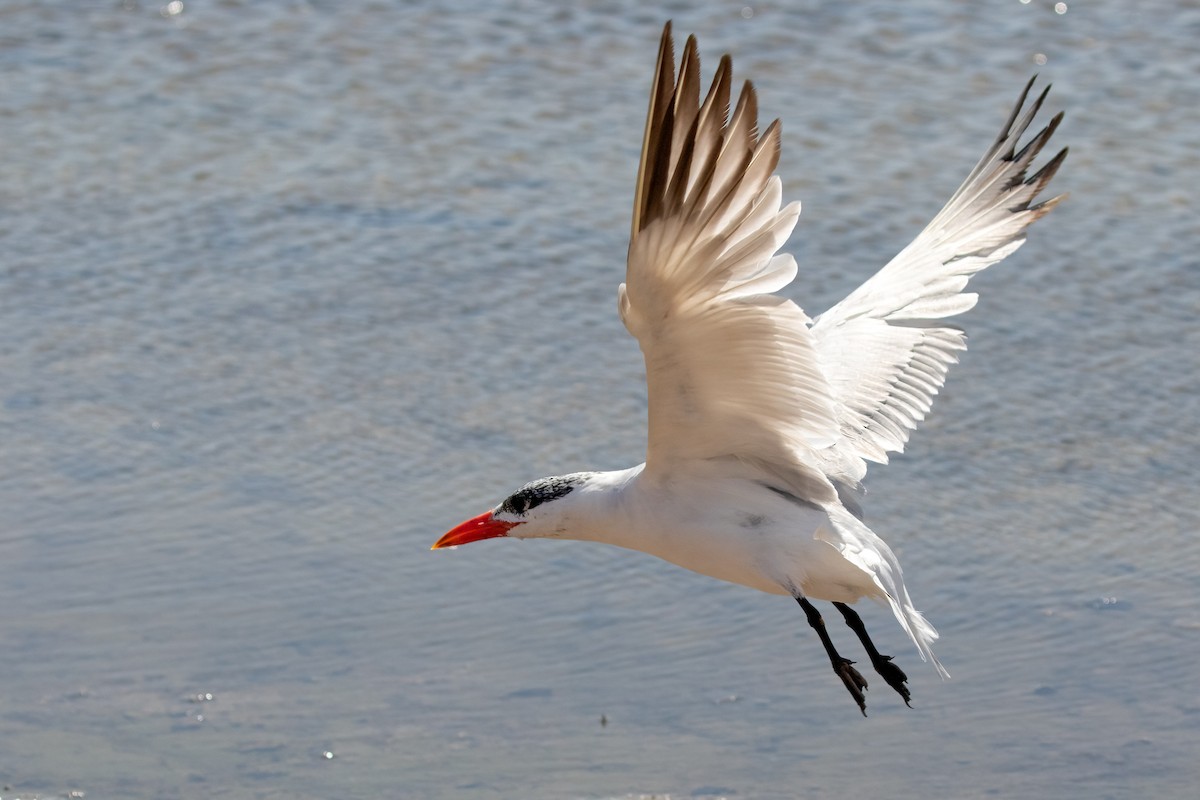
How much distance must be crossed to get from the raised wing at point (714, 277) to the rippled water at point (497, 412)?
5.04ft

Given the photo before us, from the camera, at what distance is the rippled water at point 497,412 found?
6383 mm

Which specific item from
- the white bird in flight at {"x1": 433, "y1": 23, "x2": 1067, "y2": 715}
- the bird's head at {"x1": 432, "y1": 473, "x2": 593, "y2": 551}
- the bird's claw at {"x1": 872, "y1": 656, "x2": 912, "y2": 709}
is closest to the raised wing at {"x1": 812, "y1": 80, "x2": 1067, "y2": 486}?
the white bird in flight at {"x1": 433, "y1": 23, "x2": 1067, "y2": 715}

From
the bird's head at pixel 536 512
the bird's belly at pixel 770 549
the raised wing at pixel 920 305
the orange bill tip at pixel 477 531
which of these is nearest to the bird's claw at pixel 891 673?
the bird's belly at pixel 770 549

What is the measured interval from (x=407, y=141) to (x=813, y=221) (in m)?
2.33

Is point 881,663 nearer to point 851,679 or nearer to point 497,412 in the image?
point 851,679

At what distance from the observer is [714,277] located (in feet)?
15.0

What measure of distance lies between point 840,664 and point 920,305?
1282 mm

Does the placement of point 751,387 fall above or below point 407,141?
above

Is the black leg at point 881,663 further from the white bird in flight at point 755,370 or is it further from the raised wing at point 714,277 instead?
the raised wing at point 714,277

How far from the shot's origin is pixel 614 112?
10.6 meters

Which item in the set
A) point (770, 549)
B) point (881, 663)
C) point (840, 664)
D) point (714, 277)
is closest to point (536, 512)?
point (770, 549)

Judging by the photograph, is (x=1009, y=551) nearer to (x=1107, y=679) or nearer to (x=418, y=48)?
(x=1107, y=679)

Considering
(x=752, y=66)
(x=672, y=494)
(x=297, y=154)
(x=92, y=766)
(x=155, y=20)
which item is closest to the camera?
(x=672, y=494)

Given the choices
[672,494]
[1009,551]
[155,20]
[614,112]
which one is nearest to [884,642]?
[1009,551]
